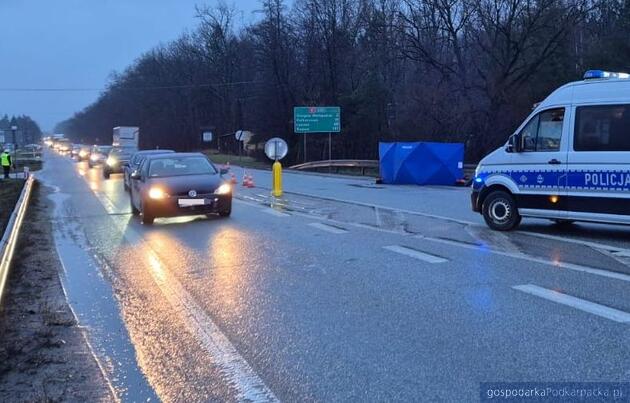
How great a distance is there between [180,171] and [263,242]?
15.4 feet

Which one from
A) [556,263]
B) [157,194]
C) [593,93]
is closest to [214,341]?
[556,263]

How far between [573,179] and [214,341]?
6708 millimetres

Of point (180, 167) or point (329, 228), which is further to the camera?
point (180, 167)

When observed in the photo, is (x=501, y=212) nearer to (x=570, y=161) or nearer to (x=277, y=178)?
(x=570, y=161)

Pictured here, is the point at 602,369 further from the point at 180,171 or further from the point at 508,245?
the point at 180,171

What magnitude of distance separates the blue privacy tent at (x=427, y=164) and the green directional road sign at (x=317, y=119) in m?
15.1

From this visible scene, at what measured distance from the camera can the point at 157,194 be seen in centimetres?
1333

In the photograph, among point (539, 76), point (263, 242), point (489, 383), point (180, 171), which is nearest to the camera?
point (489, 383)

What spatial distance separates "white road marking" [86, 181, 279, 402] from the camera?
430 cm

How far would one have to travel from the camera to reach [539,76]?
1575 inches

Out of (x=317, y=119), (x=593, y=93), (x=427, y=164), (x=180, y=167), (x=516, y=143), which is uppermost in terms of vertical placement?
(x=317, y=119)

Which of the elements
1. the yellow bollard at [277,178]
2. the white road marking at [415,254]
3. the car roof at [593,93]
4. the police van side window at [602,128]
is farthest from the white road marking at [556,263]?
the yellow bollard at [277,178]

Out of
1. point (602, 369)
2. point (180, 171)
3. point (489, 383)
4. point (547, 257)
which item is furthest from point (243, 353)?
point (180, 171)

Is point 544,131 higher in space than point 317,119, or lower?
lower
